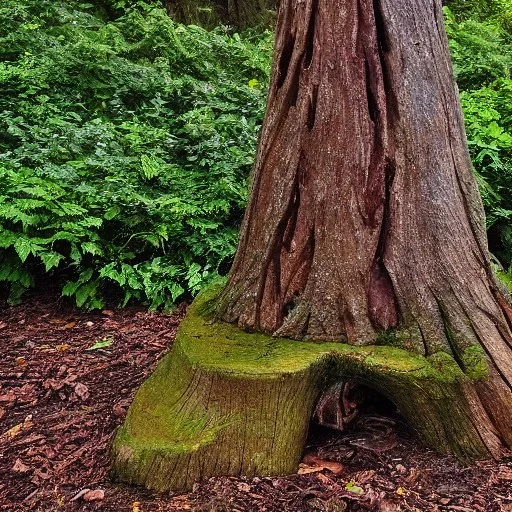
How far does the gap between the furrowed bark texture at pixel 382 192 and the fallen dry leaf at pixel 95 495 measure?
1047mm

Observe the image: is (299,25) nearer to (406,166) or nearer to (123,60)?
(406,166)

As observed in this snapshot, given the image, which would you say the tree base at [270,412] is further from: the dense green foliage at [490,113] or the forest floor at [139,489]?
the dense green foliage at [490,113]

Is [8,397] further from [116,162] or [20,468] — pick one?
[116,162]

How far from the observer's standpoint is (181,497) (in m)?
2.37

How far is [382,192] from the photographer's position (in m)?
2.60

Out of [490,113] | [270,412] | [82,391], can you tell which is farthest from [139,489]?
[490,113]

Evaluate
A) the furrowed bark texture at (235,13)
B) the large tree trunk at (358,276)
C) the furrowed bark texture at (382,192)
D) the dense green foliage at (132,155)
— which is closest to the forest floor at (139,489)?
the large tree trunk at (358,276)

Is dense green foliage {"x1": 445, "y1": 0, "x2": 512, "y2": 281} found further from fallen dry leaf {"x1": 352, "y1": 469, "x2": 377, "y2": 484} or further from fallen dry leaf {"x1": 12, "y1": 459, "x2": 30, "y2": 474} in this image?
fallen dry leaf {"x1": 12, "y1": 459, "x2": 30, "y2": 474}

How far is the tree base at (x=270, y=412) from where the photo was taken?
8.02ft

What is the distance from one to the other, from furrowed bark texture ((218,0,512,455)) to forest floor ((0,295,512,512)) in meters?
0.32

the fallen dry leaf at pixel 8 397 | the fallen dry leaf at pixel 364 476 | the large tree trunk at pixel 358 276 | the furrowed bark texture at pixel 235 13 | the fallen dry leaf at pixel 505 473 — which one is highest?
the furrowed bark texture at pixel 235 13

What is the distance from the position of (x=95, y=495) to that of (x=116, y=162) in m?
3.91

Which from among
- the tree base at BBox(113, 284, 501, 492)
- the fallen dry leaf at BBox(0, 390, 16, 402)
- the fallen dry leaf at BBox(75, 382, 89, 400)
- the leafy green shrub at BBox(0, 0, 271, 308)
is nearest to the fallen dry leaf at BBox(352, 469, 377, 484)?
the tree base at BBox(113, 284, 501, 492)

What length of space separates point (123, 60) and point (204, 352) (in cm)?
618
